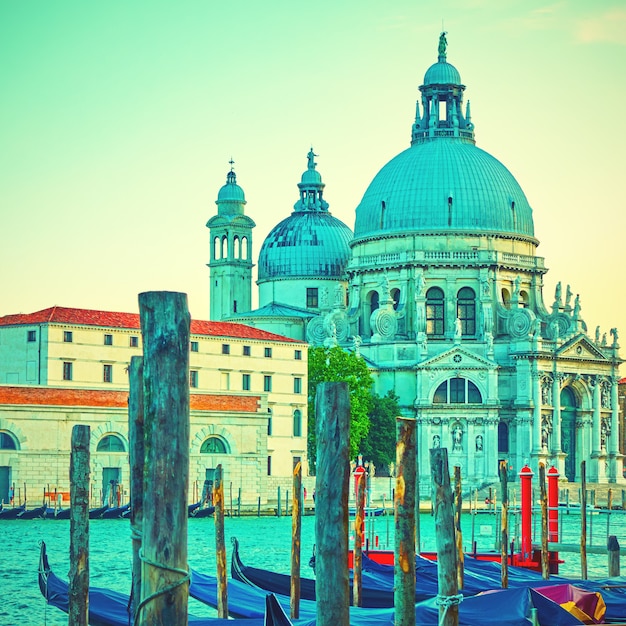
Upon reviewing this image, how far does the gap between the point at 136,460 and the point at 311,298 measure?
6875cm

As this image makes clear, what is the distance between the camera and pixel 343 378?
71562 millimetres

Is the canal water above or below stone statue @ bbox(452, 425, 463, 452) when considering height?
below

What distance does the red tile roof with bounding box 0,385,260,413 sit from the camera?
172 feet

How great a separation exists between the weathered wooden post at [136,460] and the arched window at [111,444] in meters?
36.8

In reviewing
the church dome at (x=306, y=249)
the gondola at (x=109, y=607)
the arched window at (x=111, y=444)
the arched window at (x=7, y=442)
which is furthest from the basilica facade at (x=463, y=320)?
the gondola at (x=109, y=607)

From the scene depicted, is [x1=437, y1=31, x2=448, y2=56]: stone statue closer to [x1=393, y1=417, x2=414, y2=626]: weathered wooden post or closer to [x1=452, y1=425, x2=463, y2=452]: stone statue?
[x1=452, y1=425, x2=463, y2=452]: stone statue

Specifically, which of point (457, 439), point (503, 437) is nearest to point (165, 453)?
point (457, 439)

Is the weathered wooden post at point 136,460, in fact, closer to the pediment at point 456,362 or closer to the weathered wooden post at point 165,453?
the weathered wooden post at point 165,453

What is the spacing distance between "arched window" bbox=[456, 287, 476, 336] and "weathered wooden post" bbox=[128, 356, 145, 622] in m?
60.7

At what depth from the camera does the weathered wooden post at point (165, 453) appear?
13883 mm

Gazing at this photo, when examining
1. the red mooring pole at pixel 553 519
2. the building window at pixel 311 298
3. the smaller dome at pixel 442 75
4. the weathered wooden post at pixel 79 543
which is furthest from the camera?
the building window at pixel 311 298

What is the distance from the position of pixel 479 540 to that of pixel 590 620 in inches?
1061

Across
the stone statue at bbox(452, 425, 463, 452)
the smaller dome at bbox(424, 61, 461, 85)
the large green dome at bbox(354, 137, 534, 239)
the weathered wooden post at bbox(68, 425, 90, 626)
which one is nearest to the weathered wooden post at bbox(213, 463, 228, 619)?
the weathered wooden post at bbox(68, 425, 90, 626)

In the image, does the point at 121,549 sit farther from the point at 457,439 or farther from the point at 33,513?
the point at 457,439
